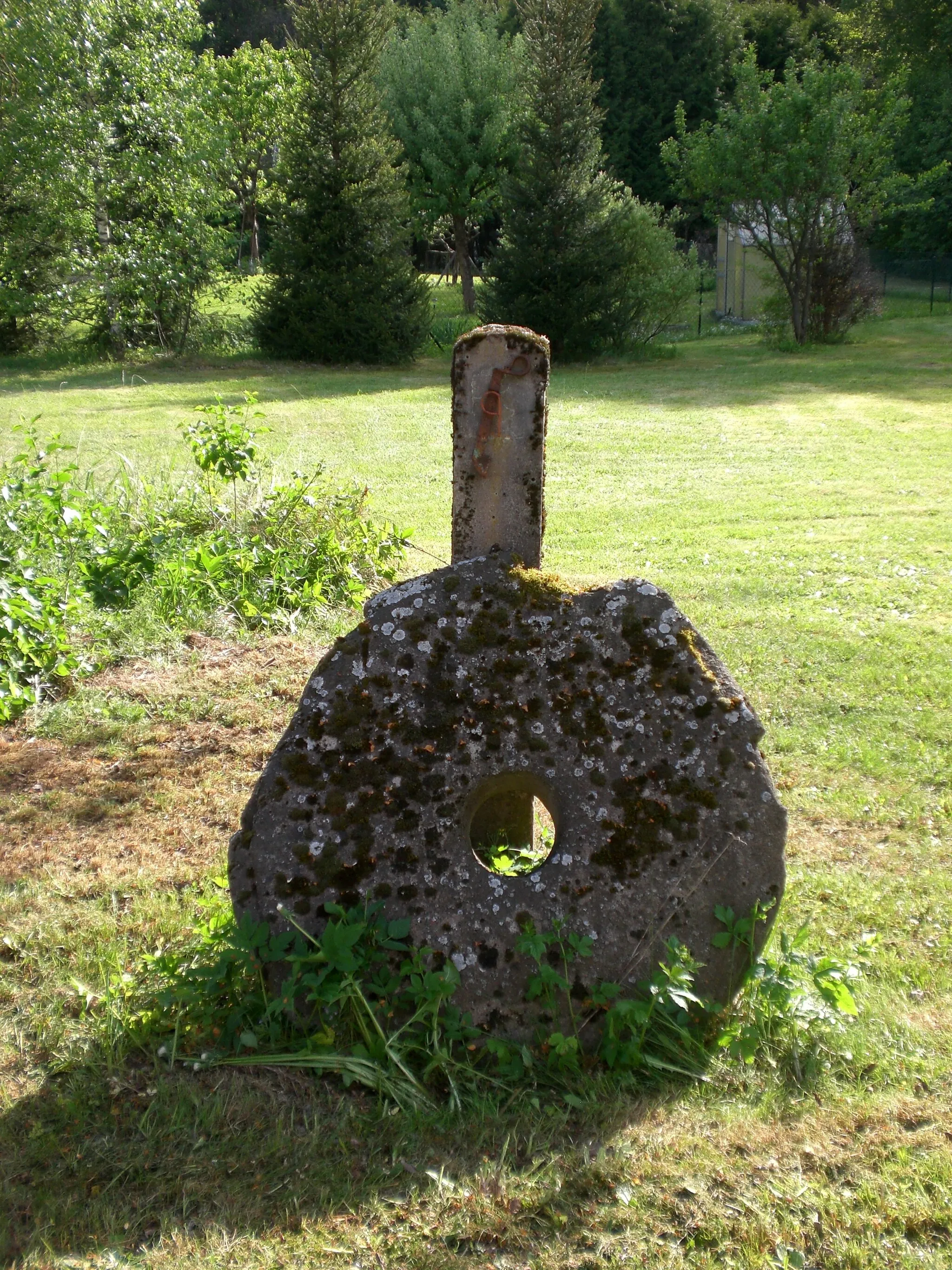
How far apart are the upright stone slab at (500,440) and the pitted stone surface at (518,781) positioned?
389 millimetres

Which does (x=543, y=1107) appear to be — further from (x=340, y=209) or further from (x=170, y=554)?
(x=340, y=209)

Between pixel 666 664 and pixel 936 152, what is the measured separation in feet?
130

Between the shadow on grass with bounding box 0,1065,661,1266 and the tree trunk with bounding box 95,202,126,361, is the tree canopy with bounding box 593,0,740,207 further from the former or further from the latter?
the shadow on grass with bounding box 0,1065,661,1266

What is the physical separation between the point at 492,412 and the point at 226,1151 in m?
2.23

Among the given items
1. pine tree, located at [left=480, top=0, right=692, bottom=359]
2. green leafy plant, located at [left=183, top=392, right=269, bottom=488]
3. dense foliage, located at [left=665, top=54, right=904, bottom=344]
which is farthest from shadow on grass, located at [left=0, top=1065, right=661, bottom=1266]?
dense foliage, located at [left=665, top=54, right=904, bottom=344]

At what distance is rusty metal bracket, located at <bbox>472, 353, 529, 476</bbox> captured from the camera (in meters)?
3.28

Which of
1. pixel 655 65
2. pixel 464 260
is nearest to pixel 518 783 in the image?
pixel 464 260

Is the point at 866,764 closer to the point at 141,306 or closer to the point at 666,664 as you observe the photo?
the point at 666,664

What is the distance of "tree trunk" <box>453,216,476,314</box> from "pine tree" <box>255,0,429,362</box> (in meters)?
9.67

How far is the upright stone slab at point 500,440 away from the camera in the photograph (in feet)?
10.8

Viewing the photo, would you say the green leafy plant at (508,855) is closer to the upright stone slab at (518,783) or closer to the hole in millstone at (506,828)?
the hole in millstone at (506,828)

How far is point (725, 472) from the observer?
1209cm

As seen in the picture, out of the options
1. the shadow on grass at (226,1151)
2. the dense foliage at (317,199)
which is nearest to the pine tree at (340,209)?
the dense foliage at (317,199)

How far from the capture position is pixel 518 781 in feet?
9.98
